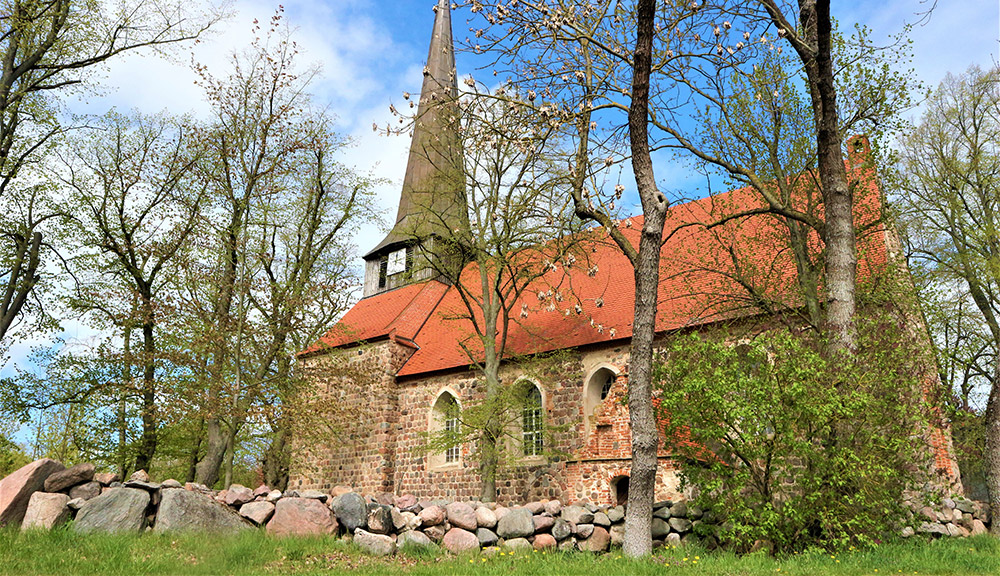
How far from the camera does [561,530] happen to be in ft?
30.2

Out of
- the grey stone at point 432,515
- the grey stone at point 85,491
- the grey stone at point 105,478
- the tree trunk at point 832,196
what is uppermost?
the tree trunk at point 832,196

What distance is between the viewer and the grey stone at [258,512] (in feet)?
28.5

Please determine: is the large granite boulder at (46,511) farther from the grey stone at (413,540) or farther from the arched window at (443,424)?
the arched window at (443,424)

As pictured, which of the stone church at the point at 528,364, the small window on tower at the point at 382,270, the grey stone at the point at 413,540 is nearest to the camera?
the grey stone at the point at 413,540

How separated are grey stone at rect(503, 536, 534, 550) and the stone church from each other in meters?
3.28

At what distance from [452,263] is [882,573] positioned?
36.5 ft

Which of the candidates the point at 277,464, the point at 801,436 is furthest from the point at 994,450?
the point at 277,464

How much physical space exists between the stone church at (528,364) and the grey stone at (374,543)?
169 inches

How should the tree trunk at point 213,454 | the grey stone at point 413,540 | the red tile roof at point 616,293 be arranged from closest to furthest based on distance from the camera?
the grey stone at point 413,540
the red tile roof at point 616,293
the tree trunk at point 213,454

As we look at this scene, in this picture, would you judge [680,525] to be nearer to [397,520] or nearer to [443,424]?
[397,520]

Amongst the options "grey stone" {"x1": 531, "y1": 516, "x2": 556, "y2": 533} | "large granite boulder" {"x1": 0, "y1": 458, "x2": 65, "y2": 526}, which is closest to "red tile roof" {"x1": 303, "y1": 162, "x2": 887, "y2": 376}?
"grey stone" {"x1": 531, "y1": 516, "x2": 556, "y2": 533}

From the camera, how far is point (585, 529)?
30.6ft

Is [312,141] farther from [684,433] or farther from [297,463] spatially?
[684,433]

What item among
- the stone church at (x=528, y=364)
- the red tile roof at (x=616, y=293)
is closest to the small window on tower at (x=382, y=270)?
the red tile roof at (x=616, y=293)
